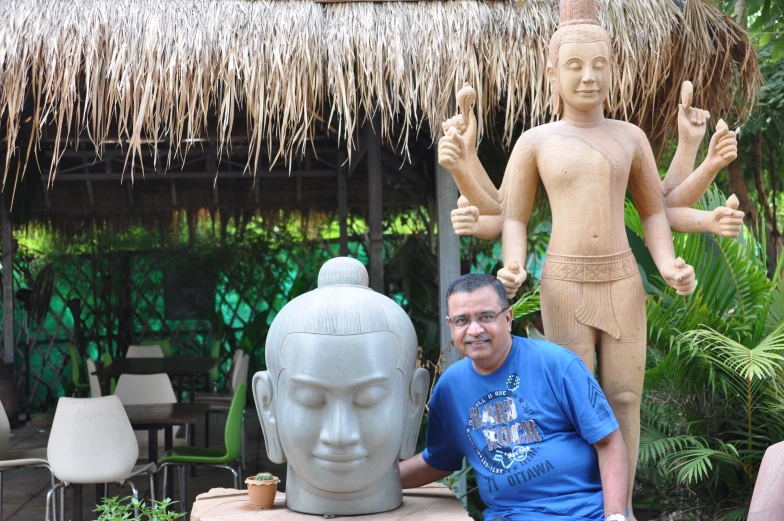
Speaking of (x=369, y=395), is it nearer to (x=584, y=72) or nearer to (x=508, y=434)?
(x=508, y=434)

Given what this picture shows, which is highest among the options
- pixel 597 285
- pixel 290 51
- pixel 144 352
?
pixel 290 51

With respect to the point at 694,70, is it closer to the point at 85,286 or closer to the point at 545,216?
the point at 545,216

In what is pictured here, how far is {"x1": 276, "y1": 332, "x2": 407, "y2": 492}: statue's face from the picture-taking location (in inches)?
77.6

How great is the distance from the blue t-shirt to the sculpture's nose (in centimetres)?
31

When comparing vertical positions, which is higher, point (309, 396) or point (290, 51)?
point (290, 51)

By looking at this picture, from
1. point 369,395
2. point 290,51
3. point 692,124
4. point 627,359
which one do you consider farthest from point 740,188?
point 369,395

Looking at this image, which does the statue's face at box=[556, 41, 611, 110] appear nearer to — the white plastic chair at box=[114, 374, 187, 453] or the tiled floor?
the tiled floor

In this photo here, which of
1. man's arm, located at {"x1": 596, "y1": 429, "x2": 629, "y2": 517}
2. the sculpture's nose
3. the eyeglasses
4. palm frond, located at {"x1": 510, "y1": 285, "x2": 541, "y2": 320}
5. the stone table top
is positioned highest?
the eyeglasses

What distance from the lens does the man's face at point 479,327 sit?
6.72ft

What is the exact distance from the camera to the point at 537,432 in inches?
81.8

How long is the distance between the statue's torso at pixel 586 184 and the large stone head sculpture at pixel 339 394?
1.61ft

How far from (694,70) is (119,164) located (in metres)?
5.43

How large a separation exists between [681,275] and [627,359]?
0.83ft

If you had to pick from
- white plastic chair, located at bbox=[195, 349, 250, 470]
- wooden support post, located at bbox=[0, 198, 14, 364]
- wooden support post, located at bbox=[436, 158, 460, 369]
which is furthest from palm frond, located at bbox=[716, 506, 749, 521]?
wooden support post, located at bbox=[0, 198, 14, 364]
